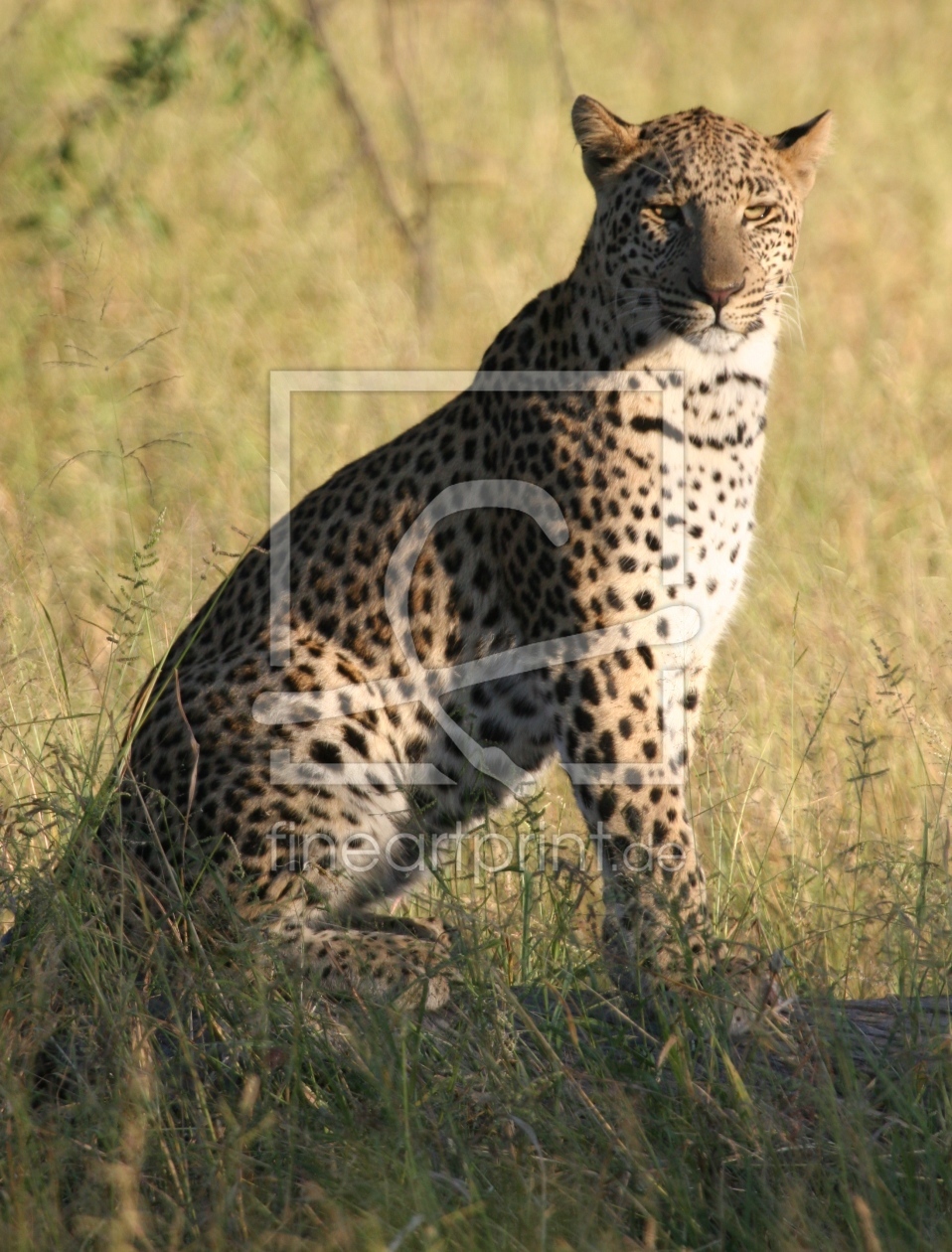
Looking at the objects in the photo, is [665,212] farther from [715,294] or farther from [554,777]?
[554,777]

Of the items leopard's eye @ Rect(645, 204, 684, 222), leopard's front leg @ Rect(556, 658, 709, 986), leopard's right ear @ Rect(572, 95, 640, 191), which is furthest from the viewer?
leopard's right ear @ Rect(572, 95, 640, 191)

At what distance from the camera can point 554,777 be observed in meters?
5.43

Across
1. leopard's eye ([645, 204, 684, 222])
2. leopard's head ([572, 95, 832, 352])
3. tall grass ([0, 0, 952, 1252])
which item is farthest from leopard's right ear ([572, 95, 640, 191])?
tall grass ([0, 0, 952, 1252])

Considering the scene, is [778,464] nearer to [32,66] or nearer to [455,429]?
[455,429]

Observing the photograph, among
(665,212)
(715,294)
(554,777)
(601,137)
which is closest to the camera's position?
(715,294)

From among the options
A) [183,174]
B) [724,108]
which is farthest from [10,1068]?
[724,108]

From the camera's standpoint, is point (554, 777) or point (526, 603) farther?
point (554, 777)

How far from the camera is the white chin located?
4.22 meters

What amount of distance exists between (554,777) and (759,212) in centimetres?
199

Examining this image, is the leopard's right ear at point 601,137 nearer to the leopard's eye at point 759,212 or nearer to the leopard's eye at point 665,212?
the leopard's eye at point 665,212

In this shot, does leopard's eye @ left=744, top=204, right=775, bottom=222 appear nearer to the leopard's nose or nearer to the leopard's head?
the leopard's head

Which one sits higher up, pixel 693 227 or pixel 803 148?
pixel 803 148

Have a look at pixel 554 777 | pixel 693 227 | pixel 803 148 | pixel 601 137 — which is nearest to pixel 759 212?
pixel 693 227

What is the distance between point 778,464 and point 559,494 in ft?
11.0
